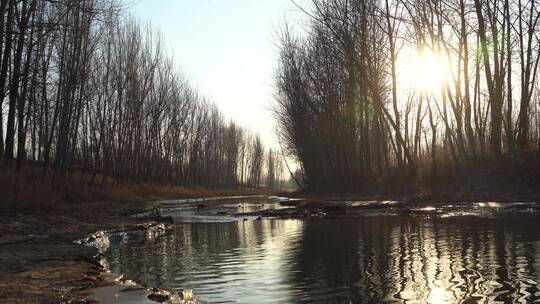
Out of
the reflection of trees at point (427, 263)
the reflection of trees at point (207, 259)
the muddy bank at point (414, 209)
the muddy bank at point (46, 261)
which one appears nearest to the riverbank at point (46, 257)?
the muddy bank at point (46, 261)

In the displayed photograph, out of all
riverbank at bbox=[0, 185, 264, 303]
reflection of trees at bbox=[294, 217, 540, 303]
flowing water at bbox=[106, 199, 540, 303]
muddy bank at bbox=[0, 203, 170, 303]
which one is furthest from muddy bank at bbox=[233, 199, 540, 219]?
muddy bank at bbox=[0, 203, 170, 303]

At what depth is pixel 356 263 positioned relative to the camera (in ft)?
28.9

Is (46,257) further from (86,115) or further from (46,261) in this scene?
(86,115)

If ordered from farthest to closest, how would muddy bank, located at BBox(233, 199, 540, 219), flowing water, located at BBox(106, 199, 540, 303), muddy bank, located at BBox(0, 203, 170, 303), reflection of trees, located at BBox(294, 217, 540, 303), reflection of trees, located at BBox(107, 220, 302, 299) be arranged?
muddy bank, located at BBox(233, 199, 540, 219), reflection of trees, located at BBox(107, 220, 302, 299), flowing water, located at BBox(106, 199, 540, 303), reflection of trees, located at BBox(294, 217, 540, 303), muddy bank, located at BBox(0, 203, 170, 303)

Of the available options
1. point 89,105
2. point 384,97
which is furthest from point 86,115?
point 384,97

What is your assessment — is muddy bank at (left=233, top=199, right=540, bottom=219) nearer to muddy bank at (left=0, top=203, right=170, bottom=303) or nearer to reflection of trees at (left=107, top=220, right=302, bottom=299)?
reflection of trees at (left=107, top=220, right=302, bottom=299)

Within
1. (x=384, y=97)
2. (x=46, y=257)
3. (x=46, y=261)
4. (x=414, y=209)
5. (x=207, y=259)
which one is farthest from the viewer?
(x=384, y=97)

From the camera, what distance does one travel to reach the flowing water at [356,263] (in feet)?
21.2

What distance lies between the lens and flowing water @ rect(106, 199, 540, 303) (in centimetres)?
646

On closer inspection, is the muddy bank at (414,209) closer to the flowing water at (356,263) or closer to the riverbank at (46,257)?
the flowing water at (356,263)

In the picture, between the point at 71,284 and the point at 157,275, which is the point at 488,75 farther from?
the point at 71,284

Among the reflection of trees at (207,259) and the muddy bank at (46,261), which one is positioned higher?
the muddy bank at (46,261)

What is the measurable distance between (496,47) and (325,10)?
9365 millimetres

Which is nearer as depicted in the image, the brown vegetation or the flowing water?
the flowing water
